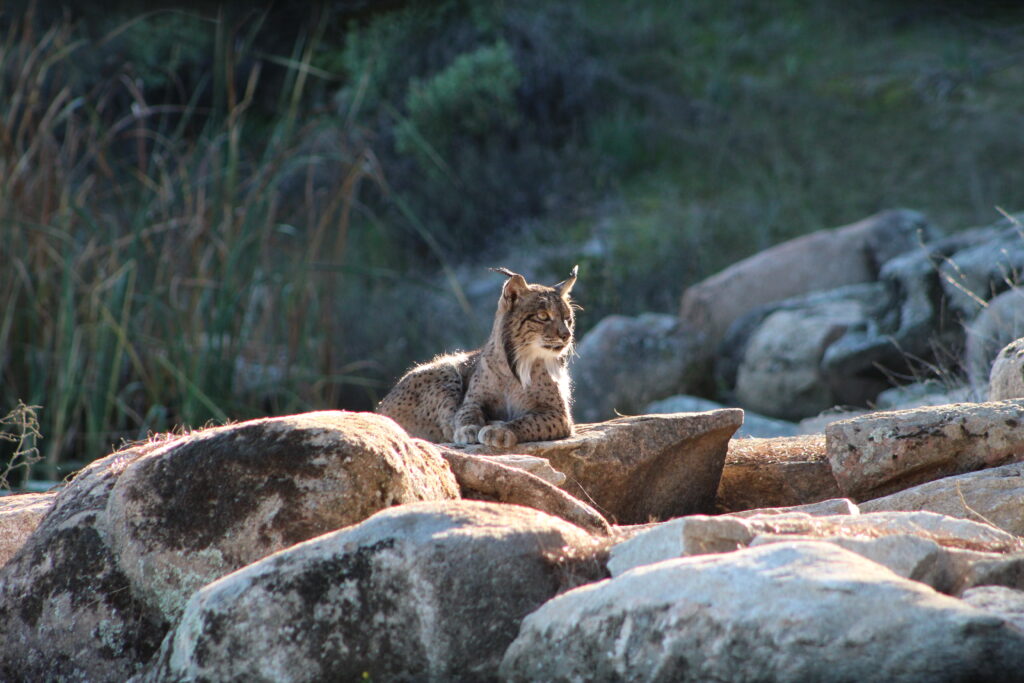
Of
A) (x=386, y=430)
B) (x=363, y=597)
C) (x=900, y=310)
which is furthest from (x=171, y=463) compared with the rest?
(x=900, y=310)

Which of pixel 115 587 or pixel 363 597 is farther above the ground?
pixel 363 597

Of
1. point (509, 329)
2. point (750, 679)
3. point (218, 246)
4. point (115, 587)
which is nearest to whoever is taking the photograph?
point (750, 679)

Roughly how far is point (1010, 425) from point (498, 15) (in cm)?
1630

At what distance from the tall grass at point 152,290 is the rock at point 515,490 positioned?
3.51 m

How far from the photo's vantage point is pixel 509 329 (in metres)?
7.00

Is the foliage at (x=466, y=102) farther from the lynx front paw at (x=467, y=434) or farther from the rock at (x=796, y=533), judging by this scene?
the rock at (x=796, y=533)

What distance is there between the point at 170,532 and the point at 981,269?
7998 mm

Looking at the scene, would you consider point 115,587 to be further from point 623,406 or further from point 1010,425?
point 623,406

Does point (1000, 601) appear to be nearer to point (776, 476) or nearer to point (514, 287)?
point (776, 476)

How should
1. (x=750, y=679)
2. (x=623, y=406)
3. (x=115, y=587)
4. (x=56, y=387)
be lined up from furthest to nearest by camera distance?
(x=623, y=406)
(x=56, y=387)
(x=115, y=587)
(x=750, y=679)

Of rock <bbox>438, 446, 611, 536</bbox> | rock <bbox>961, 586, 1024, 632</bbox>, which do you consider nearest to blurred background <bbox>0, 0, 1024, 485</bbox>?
rock <bbox>438, 446, 611, 536</bbox>

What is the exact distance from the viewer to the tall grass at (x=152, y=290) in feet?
28.4

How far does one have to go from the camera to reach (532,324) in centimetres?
691

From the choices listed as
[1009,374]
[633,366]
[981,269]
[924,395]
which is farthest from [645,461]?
[633,366]
